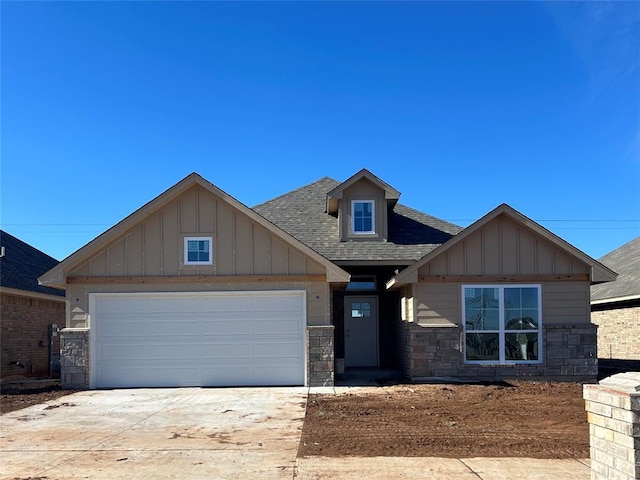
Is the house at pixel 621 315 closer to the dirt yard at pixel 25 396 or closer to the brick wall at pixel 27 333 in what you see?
the dirt yard at pixel 25 396

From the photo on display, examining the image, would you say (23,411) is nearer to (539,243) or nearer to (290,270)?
(290,270)

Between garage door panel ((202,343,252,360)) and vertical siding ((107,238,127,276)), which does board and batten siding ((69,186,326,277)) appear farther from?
garage door panel ((202,343,252,360))

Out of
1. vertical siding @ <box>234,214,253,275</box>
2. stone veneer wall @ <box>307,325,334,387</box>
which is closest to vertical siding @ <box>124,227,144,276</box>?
vertical siding @ <box>234,214,253,275</box>

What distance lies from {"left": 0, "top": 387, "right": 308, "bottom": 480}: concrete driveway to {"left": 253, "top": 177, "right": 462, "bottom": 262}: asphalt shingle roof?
194 inches

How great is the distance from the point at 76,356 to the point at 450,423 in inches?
349

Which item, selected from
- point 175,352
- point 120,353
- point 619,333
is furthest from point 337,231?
point 619,333

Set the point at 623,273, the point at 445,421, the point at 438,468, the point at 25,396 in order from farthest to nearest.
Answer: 1. the point at 623,273
2. the point at 25,396
3. the point at 445,421
4. the point at 438,468

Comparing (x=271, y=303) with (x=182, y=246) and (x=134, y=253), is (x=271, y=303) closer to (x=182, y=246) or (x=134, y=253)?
(x=182, y=246)

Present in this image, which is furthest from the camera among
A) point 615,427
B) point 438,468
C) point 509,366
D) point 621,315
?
point 621,315

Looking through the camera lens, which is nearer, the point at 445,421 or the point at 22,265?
the point at 445,421

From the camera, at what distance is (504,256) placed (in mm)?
14039

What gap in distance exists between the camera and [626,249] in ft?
80.0

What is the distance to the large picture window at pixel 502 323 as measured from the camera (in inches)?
548

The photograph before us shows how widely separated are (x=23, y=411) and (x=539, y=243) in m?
12.0
